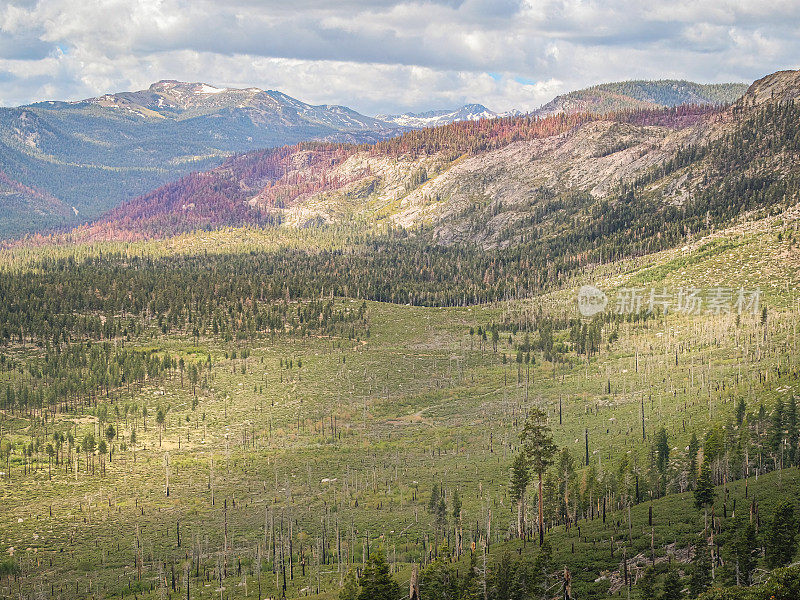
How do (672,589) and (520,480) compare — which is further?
(520,480)

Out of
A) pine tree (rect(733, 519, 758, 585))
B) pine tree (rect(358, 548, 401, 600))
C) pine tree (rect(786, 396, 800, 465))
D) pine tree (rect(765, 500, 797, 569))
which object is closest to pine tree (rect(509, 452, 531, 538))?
pine tree (rect(358, 548, 401, 600))

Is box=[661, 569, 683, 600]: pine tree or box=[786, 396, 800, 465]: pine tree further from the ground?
box=[786, 396, 800, 465]: pine tree

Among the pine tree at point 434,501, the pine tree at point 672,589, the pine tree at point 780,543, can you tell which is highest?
the pine tree at point 780,543

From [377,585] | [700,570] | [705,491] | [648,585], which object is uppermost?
[705,491]

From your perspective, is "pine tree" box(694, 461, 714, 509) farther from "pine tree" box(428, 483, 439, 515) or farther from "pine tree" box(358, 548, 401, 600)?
"pine tree" box(428, 483, 439, 515)

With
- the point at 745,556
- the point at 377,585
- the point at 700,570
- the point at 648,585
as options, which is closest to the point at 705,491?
the point at 745,556

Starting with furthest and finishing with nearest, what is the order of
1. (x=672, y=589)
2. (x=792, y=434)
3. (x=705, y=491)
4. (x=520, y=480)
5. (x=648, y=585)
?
(x=792, y=434) < (x=520, y=480) < (x=705, y=491) < (x=648, y=585) < (x=672, y=589)

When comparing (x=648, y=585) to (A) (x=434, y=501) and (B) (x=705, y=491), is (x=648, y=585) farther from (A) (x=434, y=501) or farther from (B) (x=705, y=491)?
(A) (x=434, y=501)

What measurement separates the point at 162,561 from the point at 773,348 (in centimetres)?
12448

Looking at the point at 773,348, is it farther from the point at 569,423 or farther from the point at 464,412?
the point at 464,412

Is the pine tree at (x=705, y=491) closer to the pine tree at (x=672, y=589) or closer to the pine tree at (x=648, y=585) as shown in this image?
the pine tree at (x=648, y=585)

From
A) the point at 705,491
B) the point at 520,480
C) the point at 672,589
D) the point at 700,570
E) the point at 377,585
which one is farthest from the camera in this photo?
the point at 520,480

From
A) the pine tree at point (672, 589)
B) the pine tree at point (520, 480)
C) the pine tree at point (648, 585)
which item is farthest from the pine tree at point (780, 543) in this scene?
the pine tree at point (520, 480)

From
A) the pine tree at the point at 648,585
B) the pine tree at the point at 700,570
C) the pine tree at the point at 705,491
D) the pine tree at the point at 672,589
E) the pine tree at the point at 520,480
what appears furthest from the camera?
the pine tree at the point at 520,480
